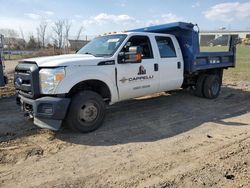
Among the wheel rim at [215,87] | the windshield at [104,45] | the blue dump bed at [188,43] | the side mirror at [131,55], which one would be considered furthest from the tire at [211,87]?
the windshield at [104,45]

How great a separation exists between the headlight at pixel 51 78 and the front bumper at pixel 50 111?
0.62 feet

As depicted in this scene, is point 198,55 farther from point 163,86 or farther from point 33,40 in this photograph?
point 33,40

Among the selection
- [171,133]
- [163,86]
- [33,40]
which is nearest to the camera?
[171,133]

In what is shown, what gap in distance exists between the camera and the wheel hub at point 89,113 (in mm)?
5551

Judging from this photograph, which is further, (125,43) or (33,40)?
(33,40)

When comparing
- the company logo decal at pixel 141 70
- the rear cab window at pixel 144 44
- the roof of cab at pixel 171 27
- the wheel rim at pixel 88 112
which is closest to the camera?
the wheel rim at pixel 88 112

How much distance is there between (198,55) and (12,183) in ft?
19.7

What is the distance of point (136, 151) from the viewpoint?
468 centimetres

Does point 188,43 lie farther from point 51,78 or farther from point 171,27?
point 51,78

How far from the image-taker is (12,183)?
372 centimetres

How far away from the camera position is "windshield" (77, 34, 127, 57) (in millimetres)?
6199

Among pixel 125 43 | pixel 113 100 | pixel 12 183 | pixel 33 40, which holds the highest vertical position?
pixel 33 40

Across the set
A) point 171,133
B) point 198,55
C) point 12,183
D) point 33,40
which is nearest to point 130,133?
point 171,133

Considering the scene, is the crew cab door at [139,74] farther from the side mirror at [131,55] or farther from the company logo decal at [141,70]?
the side mirror at [131,55]
